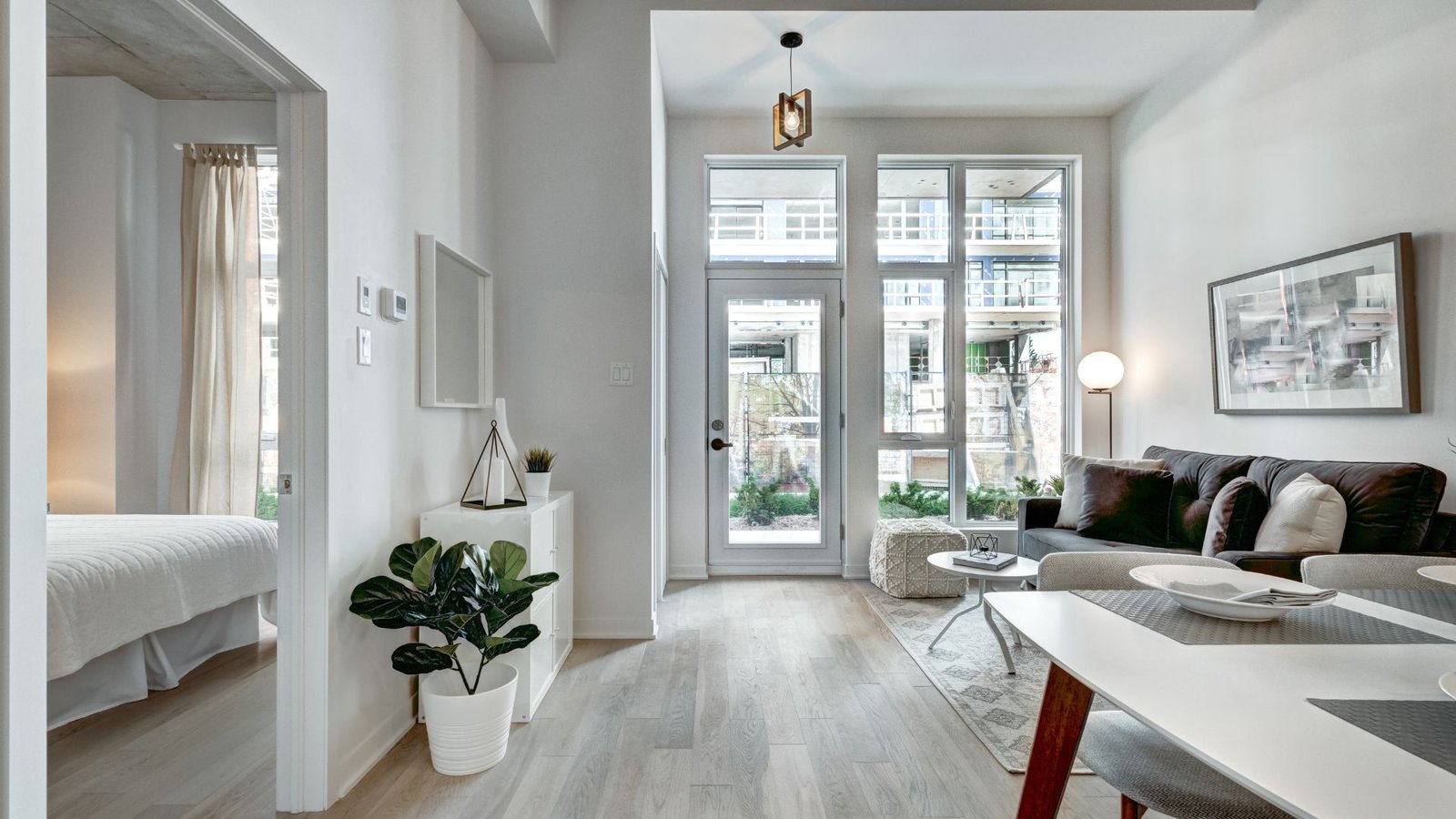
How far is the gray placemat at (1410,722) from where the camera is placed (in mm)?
706

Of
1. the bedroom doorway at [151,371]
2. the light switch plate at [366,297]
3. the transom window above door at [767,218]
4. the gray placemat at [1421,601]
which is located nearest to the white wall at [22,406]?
the bedroom doorway at [151,371]

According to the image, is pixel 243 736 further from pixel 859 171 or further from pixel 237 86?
pixel 859 171

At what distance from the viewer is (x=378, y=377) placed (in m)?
2.24

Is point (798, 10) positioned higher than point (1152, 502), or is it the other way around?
point (798, 10)

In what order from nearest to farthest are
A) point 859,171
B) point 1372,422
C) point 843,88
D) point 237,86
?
point 1372,422, point 237,86, point 843,88, point 859,171

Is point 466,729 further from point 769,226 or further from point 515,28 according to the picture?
point 769,226

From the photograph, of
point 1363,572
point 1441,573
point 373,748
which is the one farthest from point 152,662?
point 1363,572

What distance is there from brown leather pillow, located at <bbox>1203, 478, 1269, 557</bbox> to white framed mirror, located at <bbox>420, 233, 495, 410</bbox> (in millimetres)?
3099

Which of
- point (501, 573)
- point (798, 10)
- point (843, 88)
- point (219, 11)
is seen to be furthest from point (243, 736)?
point (843, 88)

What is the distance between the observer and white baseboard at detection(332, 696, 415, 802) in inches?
79.4

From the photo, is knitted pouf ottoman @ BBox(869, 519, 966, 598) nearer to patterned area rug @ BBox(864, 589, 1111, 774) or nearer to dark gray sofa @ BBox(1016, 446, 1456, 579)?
patterned area rug @ BBox(864, 589, 1111, 774)

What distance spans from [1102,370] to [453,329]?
3.74m

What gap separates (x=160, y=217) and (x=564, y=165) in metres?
2.07

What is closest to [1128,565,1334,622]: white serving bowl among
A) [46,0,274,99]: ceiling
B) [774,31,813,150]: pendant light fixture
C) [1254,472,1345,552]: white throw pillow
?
[1254,472,1345,552]: white throw pillow
